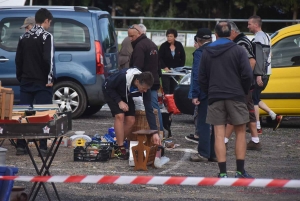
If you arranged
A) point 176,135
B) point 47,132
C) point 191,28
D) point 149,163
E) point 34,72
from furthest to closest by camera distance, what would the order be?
point 191,28 → point 176,135 → point 34,72 → point 149,163 → point 47,132

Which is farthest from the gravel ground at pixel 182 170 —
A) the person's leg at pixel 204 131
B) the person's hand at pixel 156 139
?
the person's hand at pixel 156 139

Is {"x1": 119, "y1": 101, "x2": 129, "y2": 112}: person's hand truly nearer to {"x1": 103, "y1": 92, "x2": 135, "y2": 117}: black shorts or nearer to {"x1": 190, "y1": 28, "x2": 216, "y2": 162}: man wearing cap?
{"x1": 103, "y1": 92, "x2": 135, "y2": 117}: black shorts

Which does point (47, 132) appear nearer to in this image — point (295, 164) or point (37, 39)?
point (37, 39)

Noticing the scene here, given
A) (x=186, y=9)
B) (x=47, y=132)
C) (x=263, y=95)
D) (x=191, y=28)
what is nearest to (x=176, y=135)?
(x=263, y=95)

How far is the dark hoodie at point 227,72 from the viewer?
9.34 meters

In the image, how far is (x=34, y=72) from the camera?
1123 cm

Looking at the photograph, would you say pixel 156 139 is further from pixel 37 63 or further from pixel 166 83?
pixel 166 83

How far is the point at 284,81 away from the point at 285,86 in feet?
0.29

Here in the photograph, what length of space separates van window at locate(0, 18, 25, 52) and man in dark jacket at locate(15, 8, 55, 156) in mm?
Answer: 4349

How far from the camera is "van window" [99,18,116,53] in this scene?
628 inches

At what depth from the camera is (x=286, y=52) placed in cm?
1534

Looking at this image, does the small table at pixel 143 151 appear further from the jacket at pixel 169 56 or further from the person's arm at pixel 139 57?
the jacket at pixel 169 56

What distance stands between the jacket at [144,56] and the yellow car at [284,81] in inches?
137

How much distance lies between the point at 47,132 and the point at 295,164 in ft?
15.0
